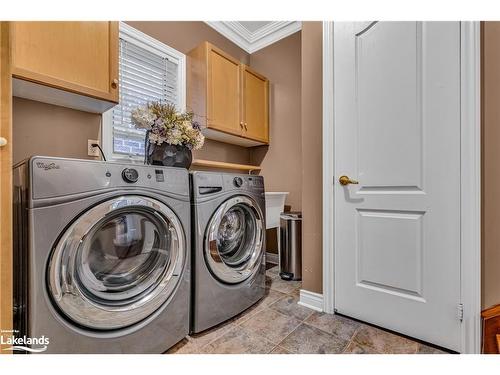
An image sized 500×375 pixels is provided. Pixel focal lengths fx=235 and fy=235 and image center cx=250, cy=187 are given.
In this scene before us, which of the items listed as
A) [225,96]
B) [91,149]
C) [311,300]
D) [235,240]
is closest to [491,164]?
[311,300]

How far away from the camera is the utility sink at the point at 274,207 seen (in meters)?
2.23

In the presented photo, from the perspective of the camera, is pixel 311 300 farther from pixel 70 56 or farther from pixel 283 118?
pixel 70 56

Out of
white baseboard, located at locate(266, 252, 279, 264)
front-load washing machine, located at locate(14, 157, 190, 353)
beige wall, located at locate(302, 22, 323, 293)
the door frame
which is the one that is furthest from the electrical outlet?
the door frame

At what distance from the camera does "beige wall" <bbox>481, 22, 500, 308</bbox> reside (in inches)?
42.6

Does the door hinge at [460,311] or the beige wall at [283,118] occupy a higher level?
the beige wall at [283,118]

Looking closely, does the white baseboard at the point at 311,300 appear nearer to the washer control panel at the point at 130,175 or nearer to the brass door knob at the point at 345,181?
the brass door knob at the point at 345,181

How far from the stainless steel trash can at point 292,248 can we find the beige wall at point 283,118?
17.0 inches

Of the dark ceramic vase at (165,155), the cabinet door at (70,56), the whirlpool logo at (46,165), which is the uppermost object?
the cabinet door at (70,56)

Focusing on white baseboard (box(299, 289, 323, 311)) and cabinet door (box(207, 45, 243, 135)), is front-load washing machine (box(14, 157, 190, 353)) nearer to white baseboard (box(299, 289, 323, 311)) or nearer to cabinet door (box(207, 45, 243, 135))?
white baseboard (box(299, 289, 323, 311))

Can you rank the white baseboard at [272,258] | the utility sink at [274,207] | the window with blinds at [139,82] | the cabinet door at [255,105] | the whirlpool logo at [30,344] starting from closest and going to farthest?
the whirlpool logo at [30,344], the window with blinds at [139,82], the utility sink at [274,207], the cabinet door at [255,105], the white baseboard at [272,258]

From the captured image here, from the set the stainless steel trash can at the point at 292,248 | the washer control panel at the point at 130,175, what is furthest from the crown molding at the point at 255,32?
the washer control panel at the point at 130,175

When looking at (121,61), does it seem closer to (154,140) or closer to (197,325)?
(154,140)

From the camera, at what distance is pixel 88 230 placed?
90 centimetres

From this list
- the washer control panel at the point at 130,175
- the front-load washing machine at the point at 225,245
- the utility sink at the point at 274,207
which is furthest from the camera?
the utility sink at the point at 274,207
